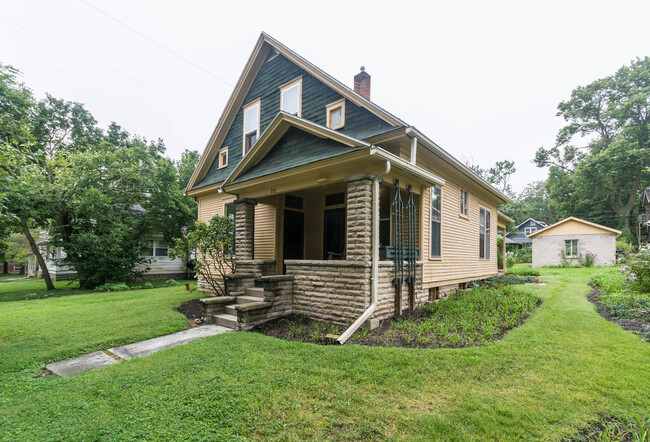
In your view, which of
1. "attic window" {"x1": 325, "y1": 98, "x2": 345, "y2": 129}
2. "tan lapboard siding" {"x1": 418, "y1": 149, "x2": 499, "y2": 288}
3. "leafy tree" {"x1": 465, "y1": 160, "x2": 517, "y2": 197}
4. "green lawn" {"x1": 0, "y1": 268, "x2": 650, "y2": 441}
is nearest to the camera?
"green lawn" {"x1": 0, "y1": 268, "x2": 650, "y2": 441}

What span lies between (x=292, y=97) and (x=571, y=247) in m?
24.1

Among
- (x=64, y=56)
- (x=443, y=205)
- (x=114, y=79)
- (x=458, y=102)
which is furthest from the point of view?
(x=458, y=102)

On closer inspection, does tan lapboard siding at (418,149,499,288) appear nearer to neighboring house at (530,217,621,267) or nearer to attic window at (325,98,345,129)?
attic window at (325,98,345,129)

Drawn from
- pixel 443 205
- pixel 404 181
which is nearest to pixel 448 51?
pixel 443 205

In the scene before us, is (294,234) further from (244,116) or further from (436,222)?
(244,116)

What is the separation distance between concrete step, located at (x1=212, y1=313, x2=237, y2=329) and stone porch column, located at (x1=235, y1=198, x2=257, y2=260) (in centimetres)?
193

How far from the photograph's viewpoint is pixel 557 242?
22562 millimetres

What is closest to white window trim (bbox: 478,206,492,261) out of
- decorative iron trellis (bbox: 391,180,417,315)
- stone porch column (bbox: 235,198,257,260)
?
decorative iron trellis (bbox: 391,180,417,315)

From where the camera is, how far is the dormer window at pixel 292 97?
895 centimetres

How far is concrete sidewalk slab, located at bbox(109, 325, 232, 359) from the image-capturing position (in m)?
4.47

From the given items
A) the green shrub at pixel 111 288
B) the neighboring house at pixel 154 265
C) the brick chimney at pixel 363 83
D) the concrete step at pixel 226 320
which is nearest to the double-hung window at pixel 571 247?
the brick chimney at pixel 363 83

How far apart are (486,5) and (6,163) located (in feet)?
44.0

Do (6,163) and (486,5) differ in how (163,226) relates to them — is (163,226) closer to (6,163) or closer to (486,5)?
(6,163)

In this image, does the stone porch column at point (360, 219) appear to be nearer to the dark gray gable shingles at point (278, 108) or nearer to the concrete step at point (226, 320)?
the dark gray gable shingles at point (278, 108)
